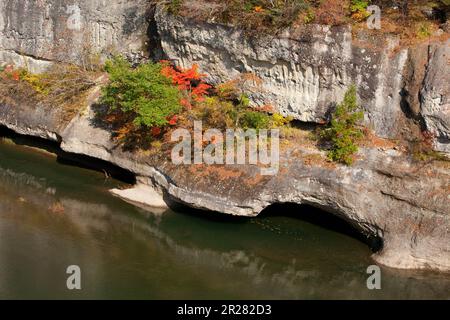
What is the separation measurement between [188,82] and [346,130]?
21.7 ft

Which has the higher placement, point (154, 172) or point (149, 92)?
point (149, 92)

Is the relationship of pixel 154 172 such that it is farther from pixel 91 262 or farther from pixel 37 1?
pixel 37 1

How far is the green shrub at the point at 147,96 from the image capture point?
21156mm

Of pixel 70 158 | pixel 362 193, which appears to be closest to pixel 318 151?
pixel 362 193

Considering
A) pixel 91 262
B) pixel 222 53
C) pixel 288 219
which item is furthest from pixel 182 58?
pixel 91 262

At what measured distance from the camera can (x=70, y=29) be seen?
2688 centimetres

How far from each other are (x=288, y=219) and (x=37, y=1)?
14971 millimetres

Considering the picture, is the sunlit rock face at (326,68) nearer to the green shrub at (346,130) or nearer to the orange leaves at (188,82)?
the orange leaves at (188,82)

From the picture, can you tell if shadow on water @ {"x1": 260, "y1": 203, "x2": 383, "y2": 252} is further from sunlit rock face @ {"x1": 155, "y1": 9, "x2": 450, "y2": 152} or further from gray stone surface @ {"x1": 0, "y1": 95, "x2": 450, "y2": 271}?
sunlit rock face @ {"x1": 155, "y1": 9, "x2": 450, "y2": 152}

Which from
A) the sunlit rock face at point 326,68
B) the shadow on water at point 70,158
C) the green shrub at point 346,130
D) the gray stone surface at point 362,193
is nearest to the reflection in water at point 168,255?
the gray stone surface at point 362,193

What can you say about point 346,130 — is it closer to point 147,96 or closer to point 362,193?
point 362,193

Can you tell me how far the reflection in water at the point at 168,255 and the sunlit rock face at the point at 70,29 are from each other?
673 cm

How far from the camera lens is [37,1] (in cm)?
2702

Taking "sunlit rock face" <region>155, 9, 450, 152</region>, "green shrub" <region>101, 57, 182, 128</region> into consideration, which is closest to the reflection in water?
"green shrub" <region>101, 57, 182, 128</region>
